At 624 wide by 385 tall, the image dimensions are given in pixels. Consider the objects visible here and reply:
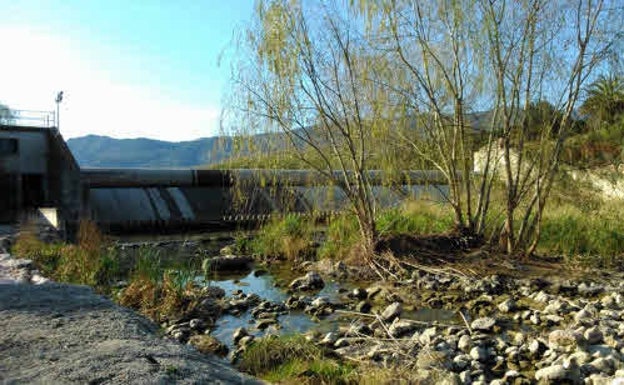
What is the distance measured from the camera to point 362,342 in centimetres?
438

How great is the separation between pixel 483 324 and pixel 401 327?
71cm

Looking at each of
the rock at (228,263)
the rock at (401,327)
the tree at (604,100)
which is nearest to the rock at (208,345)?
the rock at (401,327)

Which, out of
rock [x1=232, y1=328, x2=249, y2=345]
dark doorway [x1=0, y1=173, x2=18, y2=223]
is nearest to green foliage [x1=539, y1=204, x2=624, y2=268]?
rock [x1=232, y1=328, x2=249, y2=345]

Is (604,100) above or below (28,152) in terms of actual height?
above

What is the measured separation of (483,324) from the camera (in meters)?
4.64

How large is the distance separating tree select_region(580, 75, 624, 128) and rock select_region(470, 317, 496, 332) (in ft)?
12.0

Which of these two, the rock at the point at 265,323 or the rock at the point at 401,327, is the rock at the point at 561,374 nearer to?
the rock at the point at 401,327

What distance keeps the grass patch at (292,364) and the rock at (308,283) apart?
254 cm

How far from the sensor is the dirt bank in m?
2.67

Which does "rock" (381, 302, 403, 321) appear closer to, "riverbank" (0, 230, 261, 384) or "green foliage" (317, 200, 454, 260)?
"riverbank" (0, 230, 261, 384)

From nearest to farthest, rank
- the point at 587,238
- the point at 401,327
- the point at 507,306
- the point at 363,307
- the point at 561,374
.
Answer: the point at 561,374 → the point at 401,327 → the point at 507,306 → the point at 363,307 → the point at 587,238

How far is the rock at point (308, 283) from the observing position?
670 centimetres

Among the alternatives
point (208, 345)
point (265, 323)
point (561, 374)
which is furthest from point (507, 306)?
point (208, 345)

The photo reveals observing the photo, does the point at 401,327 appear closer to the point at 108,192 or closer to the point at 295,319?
the point at 295,319
